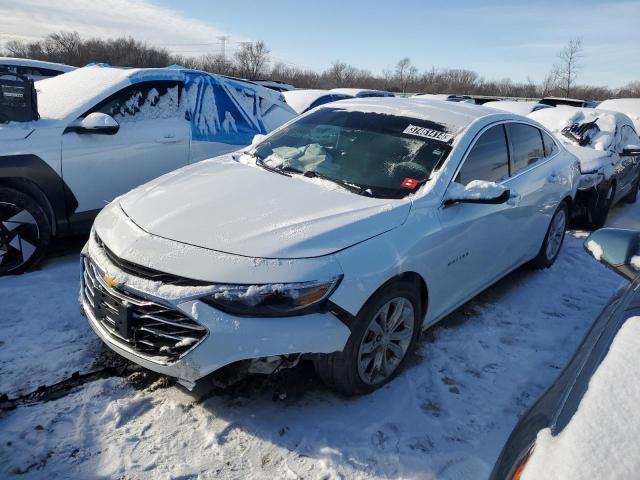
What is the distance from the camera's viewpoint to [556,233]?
4.96 metres

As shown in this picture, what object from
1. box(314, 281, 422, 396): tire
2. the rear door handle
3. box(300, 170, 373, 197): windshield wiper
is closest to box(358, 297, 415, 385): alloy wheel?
box(314, 281, 422, 396): tire

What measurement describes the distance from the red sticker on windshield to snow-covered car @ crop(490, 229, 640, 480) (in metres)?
1.35

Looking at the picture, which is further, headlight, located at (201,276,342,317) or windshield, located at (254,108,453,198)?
windshield, located at (254,108,453,198)

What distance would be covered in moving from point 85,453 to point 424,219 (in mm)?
2077

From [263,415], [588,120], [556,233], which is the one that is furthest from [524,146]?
[588,120]

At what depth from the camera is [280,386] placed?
108 inches

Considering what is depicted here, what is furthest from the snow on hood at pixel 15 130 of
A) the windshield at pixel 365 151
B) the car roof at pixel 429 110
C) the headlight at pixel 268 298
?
the headlight at pixel 268 298

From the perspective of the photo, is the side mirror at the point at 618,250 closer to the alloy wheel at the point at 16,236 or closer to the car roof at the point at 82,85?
the alloy wheel at the point at 16,236

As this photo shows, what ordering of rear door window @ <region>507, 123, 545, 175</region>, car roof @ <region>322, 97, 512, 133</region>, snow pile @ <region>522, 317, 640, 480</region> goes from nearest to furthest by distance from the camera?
snow pile @ <region>522, 317, 640, 480</region> < car roof @ <region>322, 97, 512, 133</region> < rear door window @ <region>507, 123, 545, 175</region>

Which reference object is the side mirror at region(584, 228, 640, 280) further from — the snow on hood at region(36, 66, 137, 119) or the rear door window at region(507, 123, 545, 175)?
the snow on hood at region(36, 66, 137, 119)

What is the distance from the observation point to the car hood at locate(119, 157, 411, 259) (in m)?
2.36

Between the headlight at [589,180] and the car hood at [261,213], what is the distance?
169 inches

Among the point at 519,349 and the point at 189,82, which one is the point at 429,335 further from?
the point at 189,82

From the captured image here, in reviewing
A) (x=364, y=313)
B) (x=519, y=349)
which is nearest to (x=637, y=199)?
(x=519, y=349)
